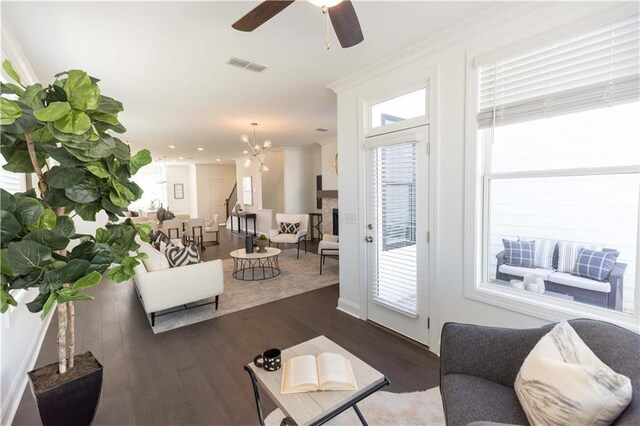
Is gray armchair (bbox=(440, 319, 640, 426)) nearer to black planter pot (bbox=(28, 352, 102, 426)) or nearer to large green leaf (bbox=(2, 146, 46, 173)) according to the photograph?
black planter pot (bbox=(28, 352, 102, 426))

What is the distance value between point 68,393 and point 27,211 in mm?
1028

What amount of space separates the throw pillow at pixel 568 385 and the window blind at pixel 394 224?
1.55m

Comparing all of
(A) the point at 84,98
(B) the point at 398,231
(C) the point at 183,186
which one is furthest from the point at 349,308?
(C) the point at 183,186

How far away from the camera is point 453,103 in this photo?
2.53 meters

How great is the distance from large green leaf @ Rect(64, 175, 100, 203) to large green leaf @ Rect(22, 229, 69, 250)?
17 cm

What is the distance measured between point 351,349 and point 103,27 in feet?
10.9

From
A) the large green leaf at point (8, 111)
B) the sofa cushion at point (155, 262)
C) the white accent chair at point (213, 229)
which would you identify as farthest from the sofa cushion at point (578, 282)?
the white accent chair at point (213, 229)

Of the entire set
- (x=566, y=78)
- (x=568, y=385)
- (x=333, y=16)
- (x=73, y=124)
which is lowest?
(x=568, y=385)

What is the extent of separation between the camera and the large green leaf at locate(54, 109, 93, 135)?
1.20m

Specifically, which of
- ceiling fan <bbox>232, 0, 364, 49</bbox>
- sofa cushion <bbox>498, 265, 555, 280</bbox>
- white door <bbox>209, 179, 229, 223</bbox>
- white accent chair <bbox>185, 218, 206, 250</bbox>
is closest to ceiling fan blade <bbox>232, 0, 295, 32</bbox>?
ceiling fan <bbox>232, 0, 364, 49</bbox>

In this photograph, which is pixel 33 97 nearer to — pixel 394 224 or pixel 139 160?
pixel 139 160

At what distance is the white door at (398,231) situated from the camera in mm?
2838

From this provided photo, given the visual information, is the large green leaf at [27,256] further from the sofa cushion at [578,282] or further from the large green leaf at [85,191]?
the sofa cushion at [578,282]

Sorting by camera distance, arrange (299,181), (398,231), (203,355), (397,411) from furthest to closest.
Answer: (299,181)
(398,231)
(203,355)
(397,411)
